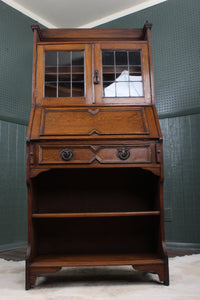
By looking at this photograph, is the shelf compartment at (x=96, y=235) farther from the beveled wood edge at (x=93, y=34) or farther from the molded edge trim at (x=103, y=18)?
the molded edge trim at (x=103, y=18)

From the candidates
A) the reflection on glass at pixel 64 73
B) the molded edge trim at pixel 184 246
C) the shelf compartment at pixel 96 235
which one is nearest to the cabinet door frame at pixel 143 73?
the reflection on glass at pixel 64 73

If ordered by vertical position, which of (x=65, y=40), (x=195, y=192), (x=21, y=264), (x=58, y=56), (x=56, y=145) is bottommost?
(x=21, y=264)

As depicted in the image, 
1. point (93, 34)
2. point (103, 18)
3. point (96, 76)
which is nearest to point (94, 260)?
point (96, 76)

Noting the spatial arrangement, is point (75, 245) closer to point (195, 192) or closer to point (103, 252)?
point (103, 252)

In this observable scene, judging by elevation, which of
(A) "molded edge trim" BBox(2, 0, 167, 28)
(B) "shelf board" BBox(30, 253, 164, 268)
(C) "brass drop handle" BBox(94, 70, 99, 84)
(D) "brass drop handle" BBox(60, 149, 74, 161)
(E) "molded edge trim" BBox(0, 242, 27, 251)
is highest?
(A) "molded edge trim" BBox(2, 0, 167, 28)

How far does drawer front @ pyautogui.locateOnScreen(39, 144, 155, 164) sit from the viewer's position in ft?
6.86

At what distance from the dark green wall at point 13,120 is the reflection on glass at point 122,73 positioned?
6.20 ft

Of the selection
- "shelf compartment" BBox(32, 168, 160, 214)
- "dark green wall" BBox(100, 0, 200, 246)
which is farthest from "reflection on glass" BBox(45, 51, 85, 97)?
"dark green wall" BBox(100, 0, 200, 246)

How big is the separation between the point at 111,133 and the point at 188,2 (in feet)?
9.36

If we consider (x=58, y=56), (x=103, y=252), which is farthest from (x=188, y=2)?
(x=103, y=252)

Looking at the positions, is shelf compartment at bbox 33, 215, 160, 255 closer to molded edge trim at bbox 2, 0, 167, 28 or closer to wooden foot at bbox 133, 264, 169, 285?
wooden foot at bbox 133, 264, 169, 285

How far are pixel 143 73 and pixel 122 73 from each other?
20 cm

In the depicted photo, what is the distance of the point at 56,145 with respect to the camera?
2104mm

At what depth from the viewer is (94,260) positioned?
2086 mm
